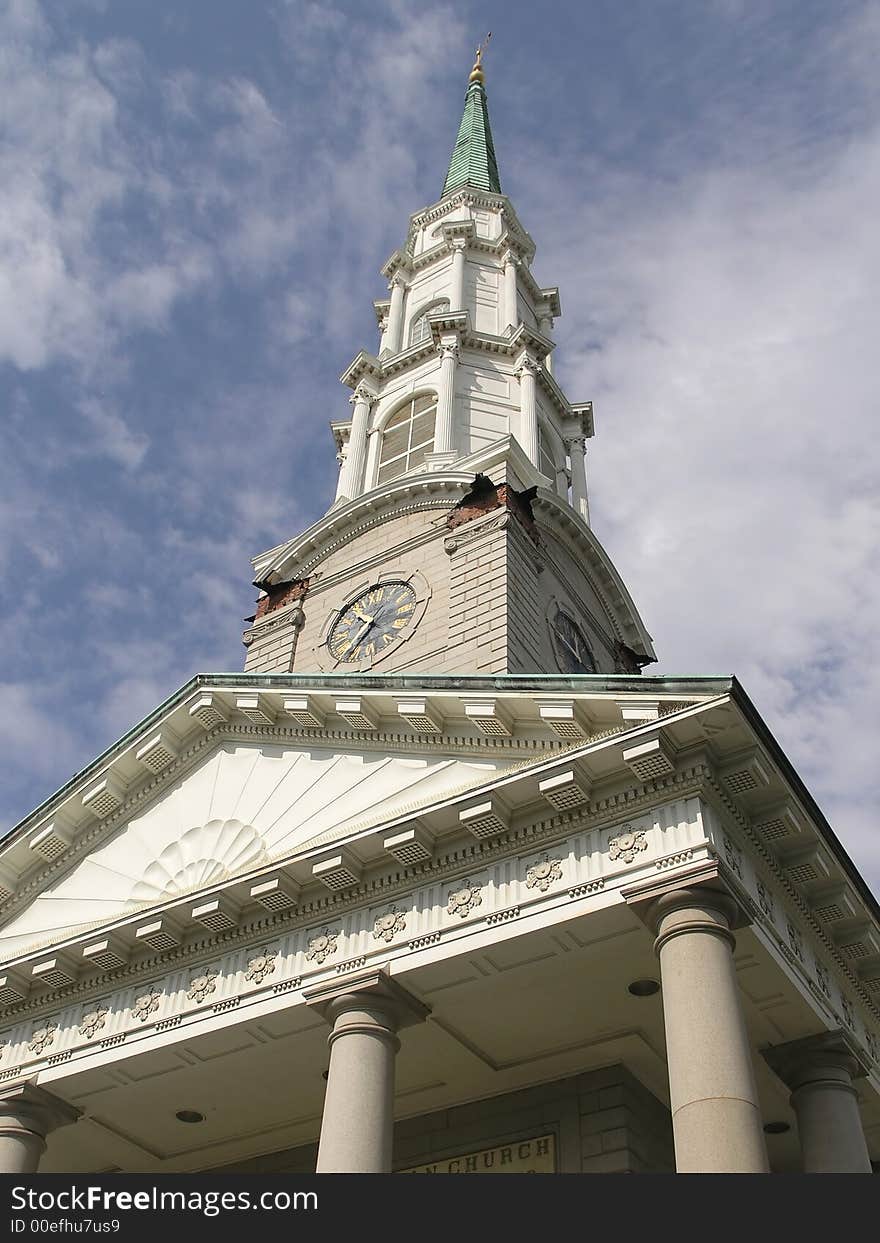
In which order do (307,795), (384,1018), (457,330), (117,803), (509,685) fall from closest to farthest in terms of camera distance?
(384,1018) → (509,685) → (307,795) → (117,803) → (457,330)

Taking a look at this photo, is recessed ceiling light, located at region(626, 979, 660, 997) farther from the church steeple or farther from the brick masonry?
the church steeple

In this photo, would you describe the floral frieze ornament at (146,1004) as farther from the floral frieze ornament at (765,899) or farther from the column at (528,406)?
the column at (528,406)

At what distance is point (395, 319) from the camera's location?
46.1 m

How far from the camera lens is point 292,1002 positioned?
55.5 feet

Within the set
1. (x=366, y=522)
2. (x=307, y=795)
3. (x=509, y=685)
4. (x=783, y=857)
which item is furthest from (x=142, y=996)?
(x=366, y=522)

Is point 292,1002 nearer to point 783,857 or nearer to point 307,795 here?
point 307,795

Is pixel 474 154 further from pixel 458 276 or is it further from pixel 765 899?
pixel 765 899

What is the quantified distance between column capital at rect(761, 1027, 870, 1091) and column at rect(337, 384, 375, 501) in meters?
24.0

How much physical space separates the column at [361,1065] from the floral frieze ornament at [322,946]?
2.18 feet

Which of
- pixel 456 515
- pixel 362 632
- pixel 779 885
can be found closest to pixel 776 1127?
pixel 779 885

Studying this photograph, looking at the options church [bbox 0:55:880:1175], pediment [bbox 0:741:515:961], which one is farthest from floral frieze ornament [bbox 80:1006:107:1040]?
pediment [bbox 0:741:515:961]

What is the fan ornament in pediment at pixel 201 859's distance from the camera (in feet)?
64.3

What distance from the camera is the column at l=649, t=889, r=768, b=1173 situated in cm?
1255

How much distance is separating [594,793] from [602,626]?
19.9 m
